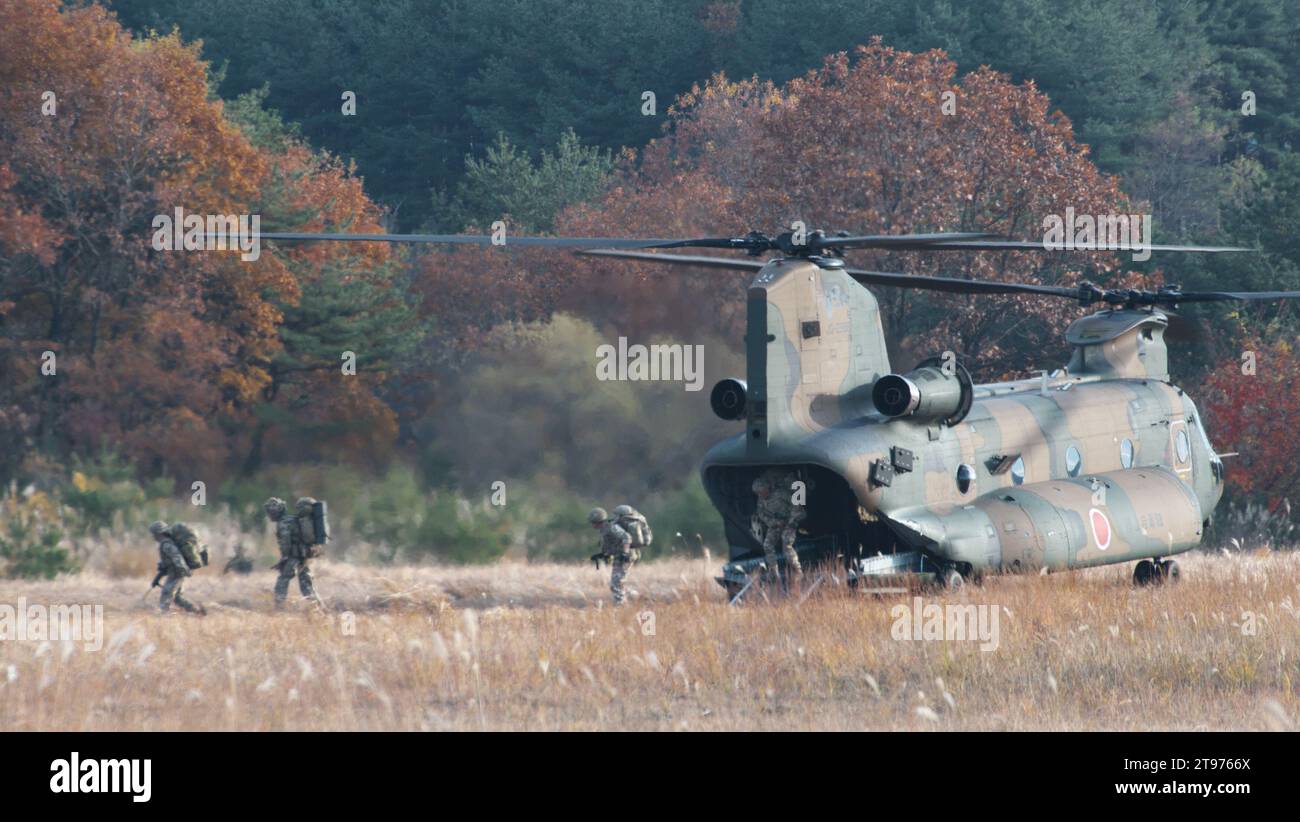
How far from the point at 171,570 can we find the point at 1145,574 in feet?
40.9

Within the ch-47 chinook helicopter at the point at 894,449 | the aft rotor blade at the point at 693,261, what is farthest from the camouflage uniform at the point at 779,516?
the aft rotor blade at the point at 693,261

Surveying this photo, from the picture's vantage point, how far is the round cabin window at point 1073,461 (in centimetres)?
2156

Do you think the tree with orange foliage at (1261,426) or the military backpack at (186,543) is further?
the tree with orange foliage at (1261,426)

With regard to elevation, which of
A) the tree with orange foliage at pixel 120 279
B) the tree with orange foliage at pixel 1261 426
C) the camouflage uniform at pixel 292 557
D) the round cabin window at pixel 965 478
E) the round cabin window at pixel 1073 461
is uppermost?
the tree with orange foliage at pixel 120 279

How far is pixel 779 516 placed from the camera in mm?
19031

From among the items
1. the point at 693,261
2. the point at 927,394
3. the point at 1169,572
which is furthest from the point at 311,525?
the point at 1169,572

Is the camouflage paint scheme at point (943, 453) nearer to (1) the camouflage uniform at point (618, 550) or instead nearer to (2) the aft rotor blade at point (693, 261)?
(2) the aft rotor blade at point (693, 261)

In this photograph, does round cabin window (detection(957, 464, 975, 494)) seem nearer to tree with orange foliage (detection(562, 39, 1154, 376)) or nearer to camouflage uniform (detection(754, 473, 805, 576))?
camouflage uniform (detection(754, 473, 805, 576))

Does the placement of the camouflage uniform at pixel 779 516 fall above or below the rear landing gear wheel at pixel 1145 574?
above

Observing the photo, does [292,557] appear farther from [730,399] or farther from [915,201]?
[915,201]

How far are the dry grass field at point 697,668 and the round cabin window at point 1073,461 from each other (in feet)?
6.92

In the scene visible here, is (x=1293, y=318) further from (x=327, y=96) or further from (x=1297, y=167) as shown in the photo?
(x=327, y=96)

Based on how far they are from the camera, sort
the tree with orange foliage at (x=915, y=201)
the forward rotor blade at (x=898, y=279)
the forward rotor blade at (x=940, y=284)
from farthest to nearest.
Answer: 1. the tree with orange foliage at (x=915, y=201)
2. the forward rotor blade at (x=940, y=284)
3. the forward rotor blade at (x=898, y=279)

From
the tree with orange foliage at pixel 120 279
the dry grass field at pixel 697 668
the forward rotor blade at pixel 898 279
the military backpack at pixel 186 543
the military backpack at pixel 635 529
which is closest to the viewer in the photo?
the dry grass field at pixel 697 668
